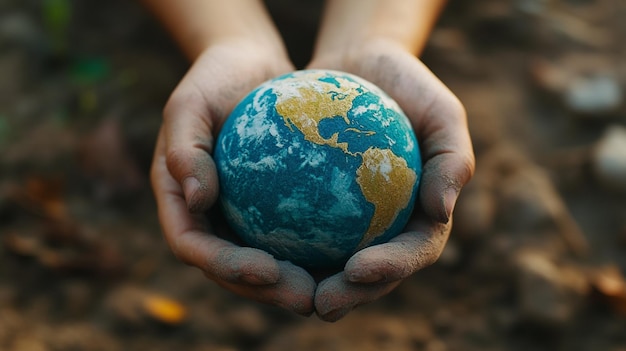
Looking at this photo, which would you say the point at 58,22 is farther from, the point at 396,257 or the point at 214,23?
the point at 396,257

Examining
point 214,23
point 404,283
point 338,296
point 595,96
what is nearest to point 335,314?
point 338,296

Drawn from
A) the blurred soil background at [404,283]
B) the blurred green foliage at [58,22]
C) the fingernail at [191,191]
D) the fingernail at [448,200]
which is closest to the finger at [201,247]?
the fingernail at [191,191]

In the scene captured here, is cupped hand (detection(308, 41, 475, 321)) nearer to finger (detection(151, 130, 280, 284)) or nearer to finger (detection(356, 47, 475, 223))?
finger (detection(356, 47, 475, 223))

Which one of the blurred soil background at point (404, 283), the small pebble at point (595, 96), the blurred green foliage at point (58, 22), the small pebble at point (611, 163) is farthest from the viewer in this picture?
the blurred green foliage at point (58, 22)

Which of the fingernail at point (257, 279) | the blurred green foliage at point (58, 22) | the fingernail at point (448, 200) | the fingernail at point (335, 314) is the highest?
the fingernail at point (448, 200)

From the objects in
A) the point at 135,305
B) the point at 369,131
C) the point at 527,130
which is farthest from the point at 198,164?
the point at 527,130

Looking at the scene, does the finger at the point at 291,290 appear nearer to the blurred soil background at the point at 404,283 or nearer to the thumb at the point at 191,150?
the thumb at the point at 191,150

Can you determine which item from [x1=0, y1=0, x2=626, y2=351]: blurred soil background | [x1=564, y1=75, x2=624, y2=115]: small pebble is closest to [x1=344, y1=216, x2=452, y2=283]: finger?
[x1=0, y1=0, x2=626, y2=351]: blurred soil background

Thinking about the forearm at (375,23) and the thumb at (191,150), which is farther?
the forearm at (375,23)

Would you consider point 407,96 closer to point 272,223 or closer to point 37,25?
point 272,223
